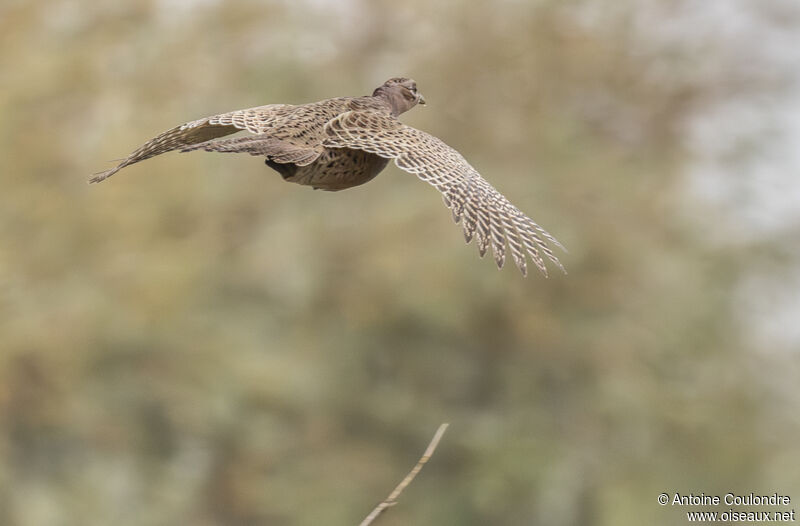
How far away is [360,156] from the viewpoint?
5379 millimetres

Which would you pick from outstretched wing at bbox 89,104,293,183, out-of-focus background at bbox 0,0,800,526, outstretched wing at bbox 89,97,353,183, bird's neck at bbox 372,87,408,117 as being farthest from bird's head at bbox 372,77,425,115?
out-of-focus background at bbox 0,0,800,526

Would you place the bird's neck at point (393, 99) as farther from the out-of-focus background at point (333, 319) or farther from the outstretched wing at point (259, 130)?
the out-of-focus background at point (333, 319)

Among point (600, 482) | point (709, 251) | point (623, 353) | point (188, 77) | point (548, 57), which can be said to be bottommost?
point (600, 482)

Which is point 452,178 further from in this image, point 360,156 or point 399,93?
point 399,93

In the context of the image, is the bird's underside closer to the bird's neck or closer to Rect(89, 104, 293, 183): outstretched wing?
Rect(89, 104, 293, 183): outstretched wing

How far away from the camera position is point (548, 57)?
69.7ft

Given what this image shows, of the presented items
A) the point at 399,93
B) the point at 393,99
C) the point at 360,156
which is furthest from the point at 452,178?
the point at 399,93

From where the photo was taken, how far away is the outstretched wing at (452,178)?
4996 mm

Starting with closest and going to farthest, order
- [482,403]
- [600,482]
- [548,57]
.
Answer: [600,482]
[482,403]
[548,57]

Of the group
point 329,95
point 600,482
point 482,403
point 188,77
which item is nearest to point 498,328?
point 482,403

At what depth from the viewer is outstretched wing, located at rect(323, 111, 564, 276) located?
5.00 metres

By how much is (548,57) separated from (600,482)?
682cm

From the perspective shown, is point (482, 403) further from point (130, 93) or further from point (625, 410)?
point (130, 93)

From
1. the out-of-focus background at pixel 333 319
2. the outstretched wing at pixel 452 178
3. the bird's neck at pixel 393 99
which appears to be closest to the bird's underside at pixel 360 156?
the outstretched wing at pixel 452 178
